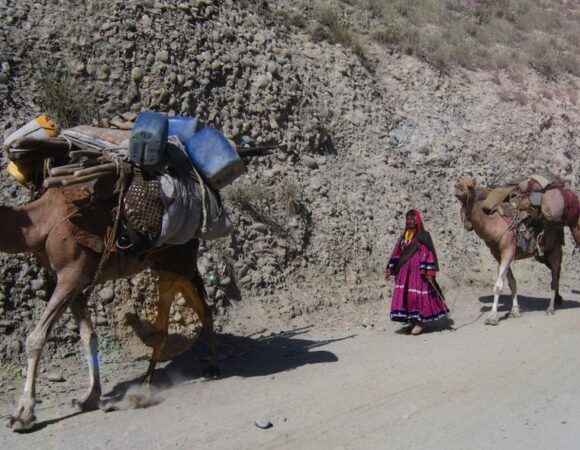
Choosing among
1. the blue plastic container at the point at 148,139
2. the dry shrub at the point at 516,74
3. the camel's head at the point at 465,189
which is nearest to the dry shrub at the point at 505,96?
the dry shrub at the point at 516,74

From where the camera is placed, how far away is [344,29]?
1495cm

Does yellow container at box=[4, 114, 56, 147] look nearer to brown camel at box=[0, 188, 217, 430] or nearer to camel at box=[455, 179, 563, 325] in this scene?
brown camel at box=[0, 188, 217, 430]

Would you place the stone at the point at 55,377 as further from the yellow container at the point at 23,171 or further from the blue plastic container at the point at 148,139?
the blue plastic container at the point at 148,139

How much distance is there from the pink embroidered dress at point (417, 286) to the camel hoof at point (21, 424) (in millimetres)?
4906

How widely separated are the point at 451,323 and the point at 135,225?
5.31 metres

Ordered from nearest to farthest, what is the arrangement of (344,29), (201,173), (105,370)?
(201,173)
(105,370)
(344,29)

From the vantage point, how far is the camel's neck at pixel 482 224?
33.3 ft

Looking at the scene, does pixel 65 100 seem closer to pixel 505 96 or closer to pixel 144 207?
pixel 144 207

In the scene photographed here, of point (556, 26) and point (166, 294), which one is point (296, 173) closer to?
point (166, 294)

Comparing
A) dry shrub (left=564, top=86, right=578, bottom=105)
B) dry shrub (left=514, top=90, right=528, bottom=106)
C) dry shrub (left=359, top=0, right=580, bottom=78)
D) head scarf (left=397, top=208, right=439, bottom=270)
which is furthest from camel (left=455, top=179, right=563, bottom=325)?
dry shrub (left=564, top=86, right=578, bottom=105)

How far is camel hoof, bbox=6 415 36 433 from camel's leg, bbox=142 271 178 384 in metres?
1.39

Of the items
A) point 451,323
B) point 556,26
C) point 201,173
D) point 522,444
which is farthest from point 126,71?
point 556,26

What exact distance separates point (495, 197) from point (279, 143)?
340 cm

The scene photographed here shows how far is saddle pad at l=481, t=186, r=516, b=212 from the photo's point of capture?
1022 cm
